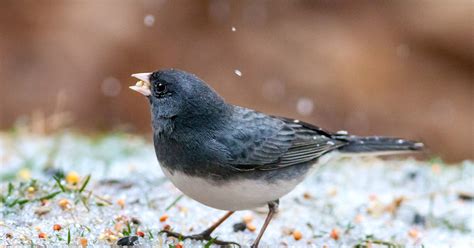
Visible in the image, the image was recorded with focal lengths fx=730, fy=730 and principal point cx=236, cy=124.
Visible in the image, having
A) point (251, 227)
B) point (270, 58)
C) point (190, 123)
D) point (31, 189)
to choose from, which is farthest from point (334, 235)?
point (270, 58)

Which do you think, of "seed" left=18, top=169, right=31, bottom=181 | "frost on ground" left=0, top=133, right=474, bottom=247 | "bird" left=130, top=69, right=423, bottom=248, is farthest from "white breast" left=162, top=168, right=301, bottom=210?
"seed" left=18, top=169, right=31, bottom=181

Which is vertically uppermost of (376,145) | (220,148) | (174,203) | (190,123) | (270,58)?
(270,58)

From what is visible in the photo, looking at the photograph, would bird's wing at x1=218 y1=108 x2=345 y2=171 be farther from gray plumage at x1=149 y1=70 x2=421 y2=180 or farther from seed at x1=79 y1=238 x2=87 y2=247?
seed at x1=79 y1=238 x2=87 y2=247

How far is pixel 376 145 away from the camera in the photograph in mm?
4328

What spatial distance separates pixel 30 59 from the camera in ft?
31.6

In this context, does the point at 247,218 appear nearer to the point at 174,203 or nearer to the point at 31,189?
the point at 174,203

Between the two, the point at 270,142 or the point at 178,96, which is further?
the point at 270,142

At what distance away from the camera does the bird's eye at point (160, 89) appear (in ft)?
12.4

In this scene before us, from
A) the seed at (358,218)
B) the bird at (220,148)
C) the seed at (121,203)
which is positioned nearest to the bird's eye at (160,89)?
the bird at (220,148)

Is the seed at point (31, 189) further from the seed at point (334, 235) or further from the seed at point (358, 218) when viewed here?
the seed at point (358, 218)

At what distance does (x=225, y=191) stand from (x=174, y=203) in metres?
0.85

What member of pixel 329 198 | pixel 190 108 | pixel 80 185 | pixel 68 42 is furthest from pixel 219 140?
pixel 68 42

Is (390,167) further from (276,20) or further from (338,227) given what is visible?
(276,20)

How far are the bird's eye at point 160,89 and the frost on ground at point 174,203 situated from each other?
0.67 m
